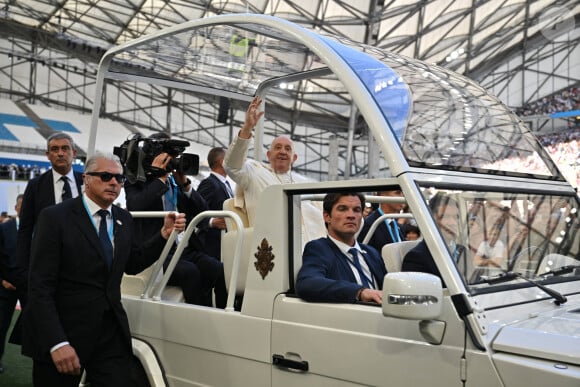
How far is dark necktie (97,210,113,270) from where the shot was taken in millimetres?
3607

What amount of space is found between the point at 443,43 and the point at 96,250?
2354 centimetres

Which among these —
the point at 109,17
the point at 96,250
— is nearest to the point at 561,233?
the point at 96,250

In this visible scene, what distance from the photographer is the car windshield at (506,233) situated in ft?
8.89

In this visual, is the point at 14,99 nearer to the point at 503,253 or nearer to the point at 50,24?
the point at 50,24

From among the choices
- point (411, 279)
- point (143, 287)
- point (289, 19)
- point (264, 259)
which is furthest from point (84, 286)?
point (289, 19)

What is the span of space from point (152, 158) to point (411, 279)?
287cm

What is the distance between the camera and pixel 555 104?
29.7m

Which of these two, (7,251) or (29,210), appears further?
(7,251)

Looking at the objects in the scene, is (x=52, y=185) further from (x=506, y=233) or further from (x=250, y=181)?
(x=506, y=233)

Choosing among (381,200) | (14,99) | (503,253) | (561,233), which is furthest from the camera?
(14,99)

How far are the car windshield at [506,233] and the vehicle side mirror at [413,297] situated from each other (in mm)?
293

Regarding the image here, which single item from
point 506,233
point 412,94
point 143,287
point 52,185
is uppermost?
point 412,94

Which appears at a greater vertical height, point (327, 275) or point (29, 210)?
point (29, 210)

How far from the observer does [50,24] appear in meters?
30.0
